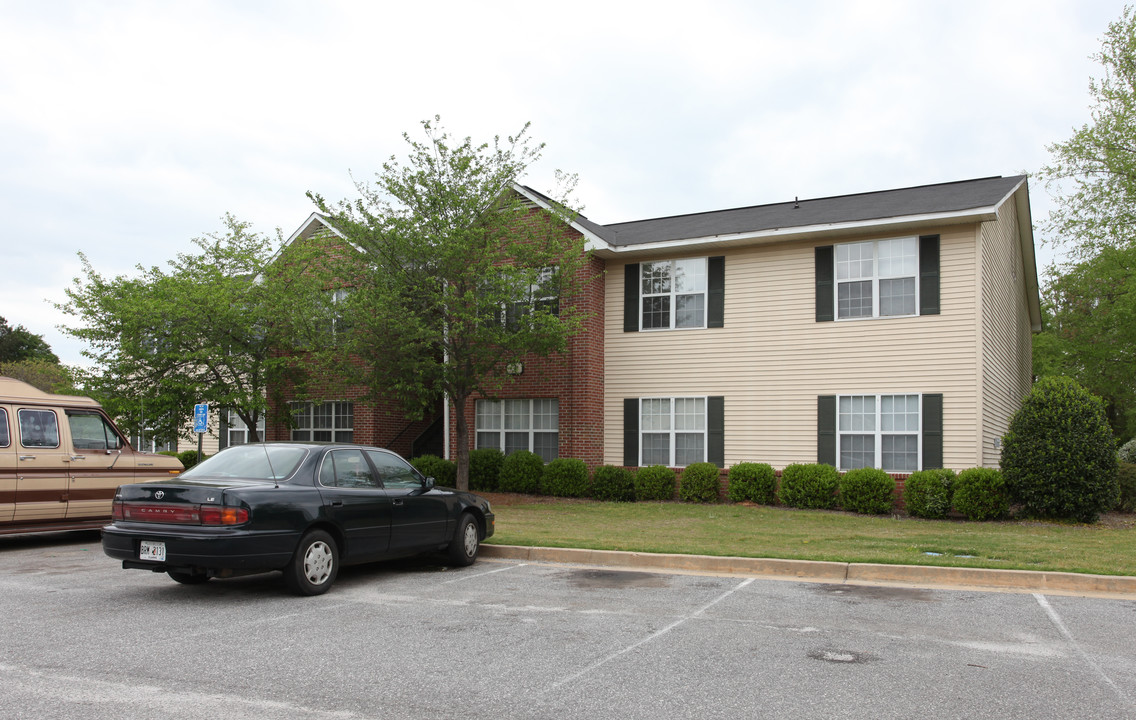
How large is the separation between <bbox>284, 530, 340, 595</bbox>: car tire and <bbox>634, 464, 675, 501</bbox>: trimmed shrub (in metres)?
10.7

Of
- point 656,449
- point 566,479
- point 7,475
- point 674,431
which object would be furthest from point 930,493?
point 7,475

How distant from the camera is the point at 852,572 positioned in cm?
960

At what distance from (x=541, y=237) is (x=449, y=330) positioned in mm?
2708

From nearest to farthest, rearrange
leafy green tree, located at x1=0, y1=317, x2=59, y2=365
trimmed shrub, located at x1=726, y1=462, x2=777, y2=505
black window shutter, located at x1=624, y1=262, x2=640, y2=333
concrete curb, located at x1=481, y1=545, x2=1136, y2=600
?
concrete curb, located at x1=481, y1=545, x2=1136, y2=600, trimmed shrub, located at x1=726, y1=462, x2=777, y2=505, black window shutter, located at x1=624, y1=262, x2=640, y2=333, leafy green tree, located at x1=0, y1=317, x2=59, y2=365

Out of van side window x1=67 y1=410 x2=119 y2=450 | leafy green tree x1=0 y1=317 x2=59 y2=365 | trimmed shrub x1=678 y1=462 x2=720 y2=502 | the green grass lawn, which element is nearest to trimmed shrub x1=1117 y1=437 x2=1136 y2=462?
the green grass lawn

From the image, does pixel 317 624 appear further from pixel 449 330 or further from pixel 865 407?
pixel 865 407

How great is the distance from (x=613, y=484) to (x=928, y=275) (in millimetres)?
7665

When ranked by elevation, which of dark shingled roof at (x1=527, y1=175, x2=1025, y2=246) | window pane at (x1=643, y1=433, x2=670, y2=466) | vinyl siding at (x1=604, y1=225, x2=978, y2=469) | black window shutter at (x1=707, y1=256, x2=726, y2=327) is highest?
dark shingled roof at (x1=527, y1=175, x2=1025, y2=246)

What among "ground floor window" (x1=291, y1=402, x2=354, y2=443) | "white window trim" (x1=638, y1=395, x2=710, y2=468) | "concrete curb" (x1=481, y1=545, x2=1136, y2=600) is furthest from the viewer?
"ground floor window" (x1=291, y1=402, x2=354, y2=443)

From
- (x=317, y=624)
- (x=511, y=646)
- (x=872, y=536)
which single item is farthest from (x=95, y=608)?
(x=872, y=536)

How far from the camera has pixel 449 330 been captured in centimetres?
1775

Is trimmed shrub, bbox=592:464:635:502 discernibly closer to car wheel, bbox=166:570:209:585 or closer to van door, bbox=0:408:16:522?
car wheel, bbox=166:570:209:585

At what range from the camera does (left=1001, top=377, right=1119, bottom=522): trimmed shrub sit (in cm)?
1475

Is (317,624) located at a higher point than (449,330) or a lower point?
lower
